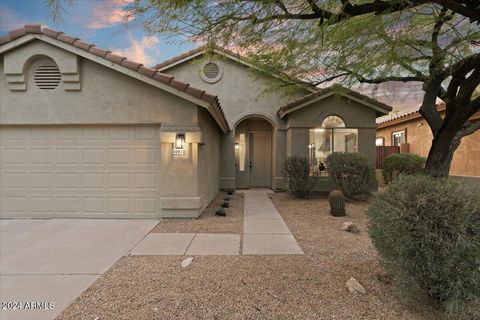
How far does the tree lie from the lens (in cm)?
335

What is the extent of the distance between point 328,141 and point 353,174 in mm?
2486

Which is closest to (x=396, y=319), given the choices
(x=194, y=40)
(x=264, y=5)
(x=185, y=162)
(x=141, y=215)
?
(x=264, y=5)

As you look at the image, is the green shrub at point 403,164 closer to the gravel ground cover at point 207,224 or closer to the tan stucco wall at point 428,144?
the tan stucco wall at point 428,144

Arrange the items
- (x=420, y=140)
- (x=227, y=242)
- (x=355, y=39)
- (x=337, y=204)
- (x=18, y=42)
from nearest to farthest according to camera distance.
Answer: (x=355, y=39) < (x=227, y=242) < (x=18, y=42) < (x=337, y=204) < (x=420, y=140)

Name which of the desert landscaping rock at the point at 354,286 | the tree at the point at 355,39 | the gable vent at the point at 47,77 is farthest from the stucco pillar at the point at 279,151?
the desert landscaping rock at the point at 354,286

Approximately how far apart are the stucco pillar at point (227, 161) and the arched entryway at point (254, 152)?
730 millimetres

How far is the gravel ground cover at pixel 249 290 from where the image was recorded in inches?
120

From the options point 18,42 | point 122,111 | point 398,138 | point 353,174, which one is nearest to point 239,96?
point 353,174

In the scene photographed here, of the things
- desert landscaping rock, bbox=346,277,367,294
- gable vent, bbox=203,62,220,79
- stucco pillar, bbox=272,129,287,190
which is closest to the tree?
desert landscaping rock, bbox=346,277,367,294

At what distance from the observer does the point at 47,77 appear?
23.6ft

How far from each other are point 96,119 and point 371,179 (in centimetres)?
944

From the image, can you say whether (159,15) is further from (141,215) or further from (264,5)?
(141,215)

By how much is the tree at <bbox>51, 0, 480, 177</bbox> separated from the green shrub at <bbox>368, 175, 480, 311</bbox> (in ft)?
7.21

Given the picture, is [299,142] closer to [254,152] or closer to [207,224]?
[254,152]
